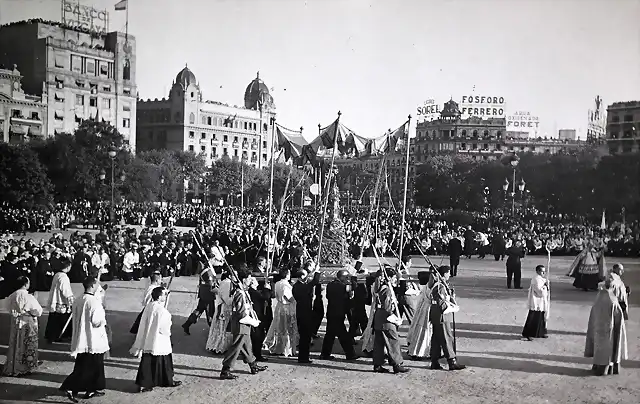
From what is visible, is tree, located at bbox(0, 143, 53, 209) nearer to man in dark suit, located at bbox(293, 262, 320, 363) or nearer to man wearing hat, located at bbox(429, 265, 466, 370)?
man in dark suit, located at bbox(293, 262, 320, 363)

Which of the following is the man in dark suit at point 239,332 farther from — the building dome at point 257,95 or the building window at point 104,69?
the building window at point 104,69

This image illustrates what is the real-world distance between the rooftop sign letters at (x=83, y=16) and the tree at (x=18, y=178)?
370 centimetres

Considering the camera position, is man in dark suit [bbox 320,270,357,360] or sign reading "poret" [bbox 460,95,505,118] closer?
man in dark suit [bbox 320,270,357,360]

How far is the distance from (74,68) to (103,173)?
12.0 ft

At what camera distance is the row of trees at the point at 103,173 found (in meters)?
13.7

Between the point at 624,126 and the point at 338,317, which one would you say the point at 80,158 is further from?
the point at 624,126

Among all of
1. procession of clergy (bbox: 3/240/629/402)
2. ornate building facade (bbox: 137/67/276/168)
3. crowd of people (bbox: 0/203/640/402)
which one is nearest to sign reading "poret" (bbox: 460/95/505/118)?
crowd of people (bbox: 0/203/640/402)

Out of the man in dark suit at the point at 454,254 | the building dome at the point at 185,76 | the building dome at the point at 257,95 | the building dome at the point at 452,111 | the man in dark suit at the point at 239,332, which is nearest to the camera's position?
the man in dark suit at the point at 239,332

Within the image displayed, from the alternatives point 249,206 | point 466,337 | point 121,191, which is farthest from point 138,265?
point 249,206

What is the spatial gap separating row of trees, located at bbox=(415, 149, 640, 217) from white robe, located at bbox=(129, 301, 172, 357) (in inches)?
355

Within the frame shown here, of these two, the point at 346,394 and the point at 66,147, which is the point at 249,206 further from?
the point at 346,394

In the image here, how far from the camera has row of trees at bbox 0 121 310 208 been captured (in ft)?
45.0

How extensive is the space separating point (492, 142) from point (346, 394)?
66.9ft

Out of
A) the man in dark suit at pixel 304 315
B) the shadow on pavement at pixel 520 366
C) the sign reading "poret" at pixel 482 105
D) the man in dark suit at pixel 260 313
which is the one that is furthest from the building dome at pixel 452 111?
the man in dark suit at pixel 260 313
